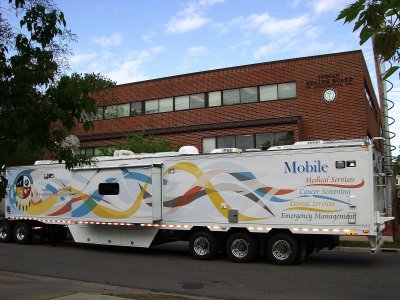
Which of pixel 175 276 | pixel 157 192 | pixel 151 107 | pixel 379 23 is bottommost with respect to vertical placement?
pixel 175 276

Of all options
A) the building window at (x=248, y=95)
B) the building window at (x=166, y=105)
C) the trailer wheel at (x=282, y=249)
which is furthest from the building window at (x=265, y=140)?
the trailer wheel at (x=282, y=249)

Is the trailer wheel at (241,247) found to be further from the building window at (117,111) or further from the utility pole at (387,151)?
the building window at (117,111)

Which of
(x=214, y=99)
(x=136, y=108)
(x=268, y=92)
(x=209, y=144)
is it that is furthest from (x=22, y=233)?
(x=136, y=108)

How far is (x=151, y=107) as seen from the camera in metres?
→ 34.2

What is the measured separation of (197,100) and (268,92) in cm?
515

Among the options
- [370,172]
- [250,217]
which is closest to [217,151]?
[250,217]

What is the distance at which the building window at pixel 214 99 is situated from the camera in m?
31.4

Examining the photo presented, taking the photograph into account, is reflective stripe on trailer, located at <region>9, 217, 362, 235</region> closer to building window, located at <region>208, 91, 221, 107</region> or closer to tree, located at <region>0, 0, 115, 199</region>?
tree, located at <region>0, 0, 115, 199</region>

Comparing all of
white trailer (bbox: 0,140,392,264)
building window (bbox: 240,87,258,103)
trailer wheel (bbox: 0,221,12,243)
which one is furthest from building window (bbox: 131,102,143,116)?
white trailer (bbox: 0,140,392,264)

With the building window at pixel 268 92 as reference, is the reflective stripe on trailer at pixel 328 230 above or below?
below

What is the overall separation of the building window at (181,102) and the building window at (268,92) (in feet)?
18.0

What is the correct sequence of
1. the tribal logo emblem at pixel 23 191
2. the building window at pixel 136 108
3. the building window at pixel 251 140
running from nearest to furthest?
the tribal logo emblem at pixel 23 191
the building window at pixel 251 140
the building window at pixel 136 108

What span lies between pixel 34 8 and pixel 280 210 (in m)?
9.13

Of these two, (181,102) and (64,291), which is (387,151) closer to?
(64,291)
